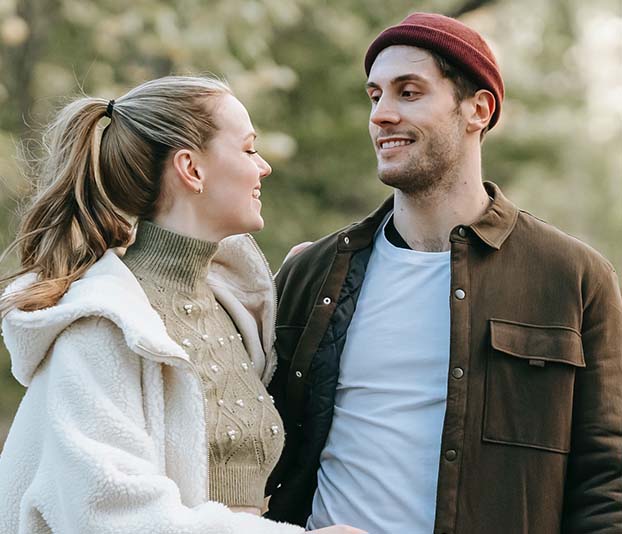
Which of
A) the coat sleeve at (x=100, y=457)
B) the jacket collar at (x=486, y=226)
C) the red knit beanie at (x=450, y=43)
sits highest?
Result: the red knit beanie at (x=450, y=43)

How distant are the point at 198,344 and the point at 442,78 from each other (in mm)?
1079

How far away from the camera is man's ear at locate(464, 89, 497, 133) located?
3.23m

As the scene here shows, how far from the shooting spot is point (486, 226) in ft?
10.0

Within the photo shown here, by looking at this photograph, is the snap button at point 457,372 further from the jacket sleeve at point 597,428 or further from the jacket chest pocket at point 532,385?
the jacket sleeve at point 597,428

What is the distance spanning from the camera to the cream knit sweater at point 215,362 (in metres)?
2.63

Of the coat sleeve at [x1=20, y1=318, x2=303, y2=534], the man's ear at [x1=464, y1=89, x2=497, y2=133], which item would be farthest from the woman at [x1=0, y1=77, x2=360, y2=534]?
the man's ear at [x1=464, y1=89, x2=497, y2=133]

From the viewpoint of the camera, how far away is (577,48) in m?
10.7

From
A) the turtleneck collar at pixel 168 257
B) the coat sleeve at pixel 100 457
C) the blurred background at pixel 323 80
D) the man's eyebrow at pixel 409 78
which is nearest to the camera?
the coat sleeve at pixel 100 457

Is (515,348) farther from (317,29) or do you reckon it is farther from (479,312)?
(317,29)

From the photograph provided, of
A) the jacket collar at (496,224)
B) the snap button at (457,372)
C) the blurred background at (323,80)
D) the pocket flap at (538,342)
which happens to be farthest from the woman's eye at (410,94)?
the blurred background at (323,80)

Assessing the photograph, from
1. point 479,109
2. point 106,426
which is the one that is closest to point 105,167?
point 106,426

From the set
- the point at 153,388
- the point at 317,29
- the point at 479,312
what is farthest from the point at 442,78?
the point at 317,29

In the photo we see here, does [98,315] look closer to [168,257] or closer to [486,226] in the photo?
[168,257]

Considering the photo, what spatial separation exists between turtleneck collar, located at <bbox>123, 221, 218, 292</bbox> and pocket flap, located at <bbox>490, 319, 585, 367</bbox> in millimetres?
789
